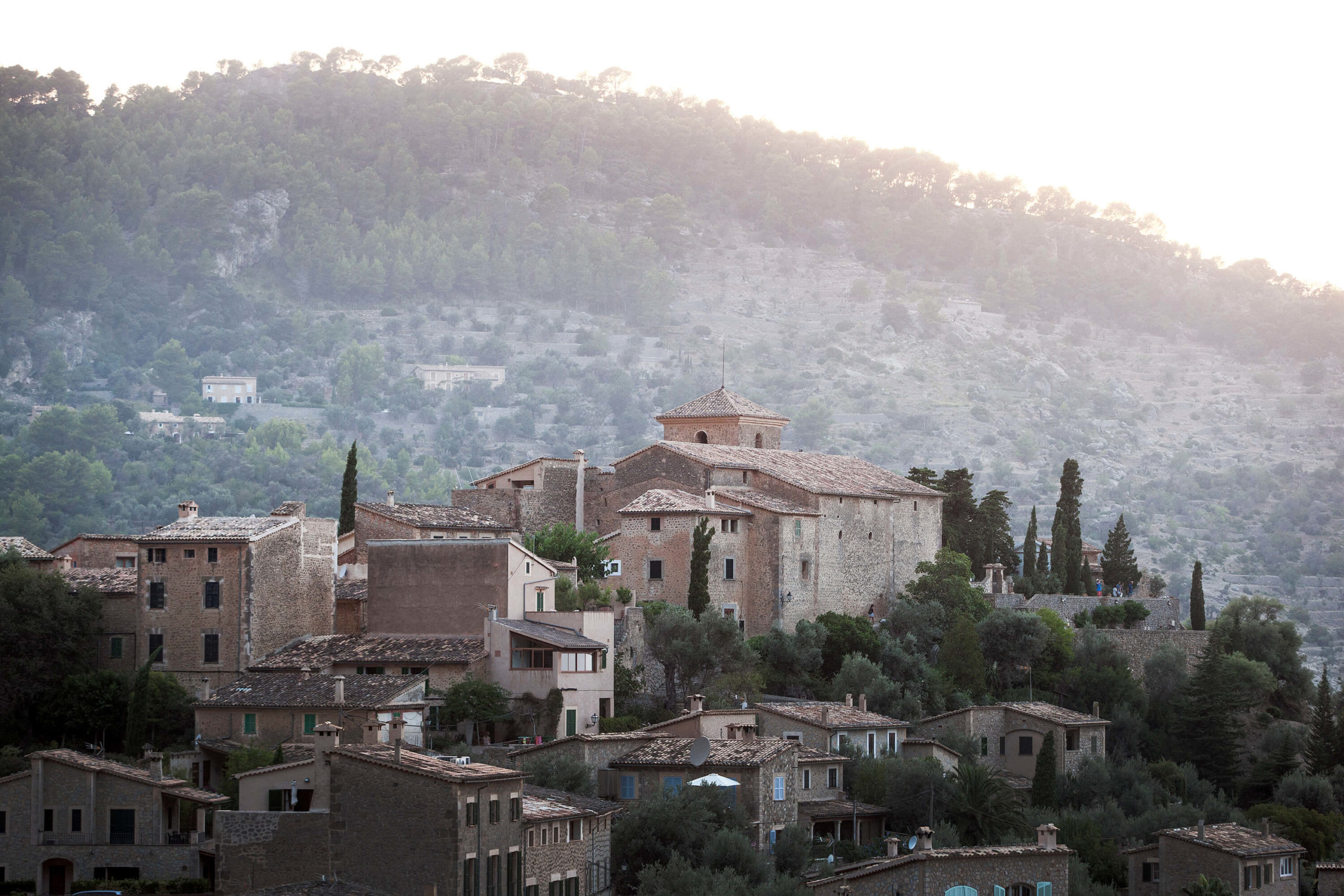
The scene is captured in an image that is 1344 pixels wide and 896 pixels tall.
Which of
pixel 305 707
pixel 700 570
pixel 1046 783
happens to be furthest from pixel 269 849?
pixel 1046 783

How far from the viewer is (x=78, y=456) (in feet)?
484

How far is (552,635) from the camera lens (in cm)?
5219

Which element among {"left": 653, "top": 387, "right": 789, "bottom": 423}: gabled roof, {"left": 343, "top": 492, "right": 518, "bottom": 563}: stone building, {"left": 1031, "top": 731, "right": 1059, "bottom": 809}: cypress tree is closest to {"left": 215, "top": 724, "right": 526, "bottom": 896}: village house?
{"left": 343, "top": 492, "right": 518, "bottom": 563}: stone building

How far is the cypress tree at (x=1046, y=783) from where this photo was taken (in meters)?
54.8

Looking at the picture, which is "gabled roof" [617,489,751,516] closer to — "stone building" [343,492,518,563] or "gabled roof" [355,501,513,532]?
"stone building" [343,492,518,563]

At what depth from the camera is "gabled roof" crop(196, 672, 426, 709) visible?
1908 inches

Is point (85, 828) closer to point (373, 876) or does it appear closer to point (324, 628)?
point (373, 876)

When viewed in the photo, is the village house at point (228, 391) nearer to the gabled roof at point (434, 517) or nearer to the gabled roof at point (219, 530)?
the gabled roof at point (434, 517)

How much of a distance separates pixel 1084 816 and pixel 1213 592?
114 metres

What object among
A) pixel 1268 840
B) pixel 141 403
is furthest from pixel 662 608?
pixel 141 403

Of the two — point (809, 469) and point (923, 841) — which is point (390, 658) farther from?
point (809, 469)

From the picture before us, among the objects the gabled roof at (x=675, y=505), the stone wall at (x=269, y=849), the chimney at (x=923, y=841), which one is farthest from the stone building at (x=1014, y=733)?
the stone wall at (x=269, y=849)

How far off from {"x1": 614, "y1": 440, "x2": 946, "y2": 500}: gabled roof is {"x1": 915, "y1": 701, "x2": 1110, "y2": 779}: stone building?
31.0 feet

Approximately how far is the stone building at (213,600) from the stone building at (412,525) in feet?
12.6
